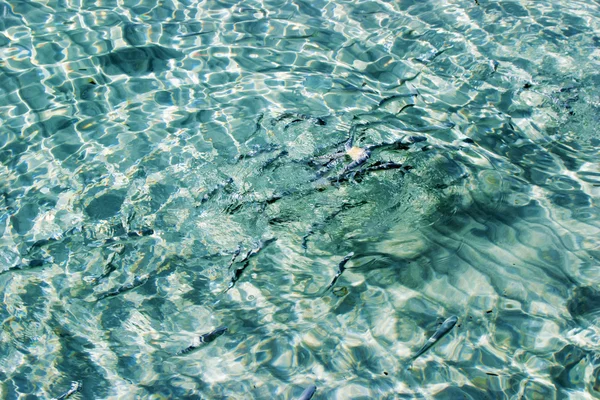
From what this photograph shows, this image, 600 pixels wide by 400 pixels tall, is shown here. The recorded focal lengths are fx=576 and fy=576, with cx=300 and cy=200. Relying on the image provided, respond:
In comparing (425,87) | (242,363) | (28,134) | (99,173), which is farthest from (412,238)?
(28,134)

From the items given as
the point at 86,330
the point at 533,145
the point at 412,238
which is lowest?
the point at 86,330

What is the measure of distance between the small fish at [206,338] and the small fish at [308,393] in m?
0.51

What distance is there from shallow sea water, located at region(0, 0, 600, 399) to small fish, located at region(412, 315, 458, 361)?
28mm

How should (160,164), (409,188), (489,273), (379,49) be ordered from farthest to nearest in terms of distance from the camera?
(379,49)
(160,164)
(409,188)
(489,273)

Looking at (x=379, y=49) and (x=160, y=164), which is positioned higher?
(x=379, y=49)

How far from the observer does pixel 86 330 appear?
9.05 feet

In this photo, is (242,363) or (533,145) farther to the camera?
(533,145)

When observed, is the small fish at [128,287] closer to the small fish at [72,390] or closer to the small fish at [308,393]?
the small fish at [72,390]

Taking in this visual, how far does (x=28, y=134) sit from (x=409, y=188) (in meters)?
2.53

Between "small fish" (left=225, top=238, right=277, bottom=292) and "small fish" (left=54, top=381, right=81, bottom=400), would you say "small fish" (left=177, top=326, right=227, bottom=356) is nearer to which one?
"small fish" (left=225, top=238, right=277, bottom=292)

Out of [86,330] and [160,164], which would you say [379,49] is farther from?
[86,330]

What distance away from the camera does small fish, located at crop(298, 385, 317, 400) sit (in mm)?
2453

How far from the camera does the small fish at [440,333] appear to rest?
8.66ft

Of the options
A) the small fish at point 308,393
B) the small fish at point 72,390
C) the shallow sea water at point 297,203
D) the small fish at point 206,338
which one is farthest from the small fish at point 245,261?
the small fish at point 72,390
